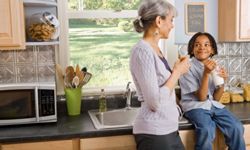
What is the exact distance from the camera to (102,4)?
7.98 ft

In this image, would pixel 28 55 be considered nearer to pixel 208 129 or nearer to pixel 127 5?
pixel 127 5

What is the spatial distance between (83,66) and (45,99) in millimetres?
553

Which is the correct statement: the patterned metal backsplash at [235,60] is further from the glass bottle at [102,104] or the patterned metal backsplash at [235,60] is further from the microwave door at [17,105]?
the microwave door at [17,105]

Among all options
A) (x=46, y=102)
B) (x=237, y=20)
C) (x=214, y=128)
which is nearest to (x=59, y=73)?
(x=46, y=102)

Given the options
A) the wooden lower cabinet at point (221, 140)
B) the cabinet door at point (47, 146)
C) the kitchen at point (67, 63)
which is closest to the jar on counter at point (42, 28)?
the kitchen at point (67, 63)

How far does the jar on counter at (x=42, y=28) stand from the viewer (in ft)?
6.70

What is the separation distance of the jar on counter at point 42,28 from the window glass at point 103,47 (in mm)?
312

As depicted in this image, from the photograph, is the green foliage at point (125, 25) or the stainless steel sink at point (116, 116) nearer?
the stainless steel sink at point (116, 116)

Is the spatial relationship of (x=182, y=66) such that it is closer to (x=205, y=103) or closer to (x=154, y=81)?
(x=154, y=81)

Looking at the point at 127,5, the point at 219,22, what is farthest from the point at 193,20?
the point at 127,5

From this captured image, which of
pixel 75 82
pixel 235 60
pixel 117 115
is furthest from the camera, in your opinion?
pixel 235 60

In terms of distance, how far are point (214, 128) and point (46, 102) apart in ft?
3.29

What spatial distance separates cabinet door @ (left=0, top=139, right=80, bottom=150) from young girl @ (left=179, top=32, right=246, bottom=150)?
69 cm

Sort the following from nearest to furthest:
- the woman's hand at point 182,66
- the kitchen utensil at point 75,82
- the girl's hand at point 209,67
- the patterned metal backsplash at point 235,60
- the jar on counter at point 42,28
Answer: the woman's hand at point 182,66
the girl's hand at point 209,67
the jar on counter at point 42,28
the kitchen utensil at point 75,82
the patterned metal backsplash at point 235,60
